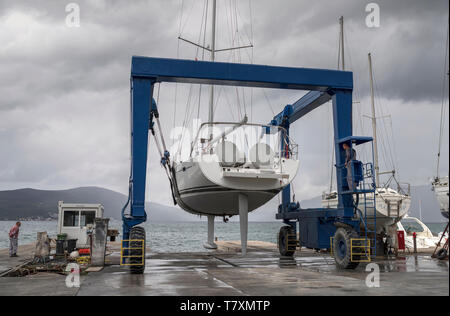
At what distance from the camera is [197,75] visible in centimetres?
1516

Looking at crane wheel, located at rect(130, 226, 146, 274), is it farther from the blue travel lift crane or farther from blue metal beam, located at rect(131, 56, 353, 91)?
blue metal beam, located at rect(131, 56, 353, 91)

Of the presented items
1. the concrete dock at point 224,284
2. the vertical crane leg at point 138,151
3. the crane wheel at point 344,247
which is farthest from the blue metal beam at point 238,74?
the concrete dock at point 224,284

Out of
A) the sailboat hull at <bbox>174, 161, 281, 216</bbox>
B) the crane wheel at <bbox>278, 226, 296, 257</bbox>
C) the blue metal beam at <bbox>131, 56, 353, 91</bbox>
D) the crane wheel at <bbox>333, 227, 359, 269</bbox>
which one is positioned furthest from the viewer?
the crane wheel at <bbox>278, 226, 296, 257</bbox>

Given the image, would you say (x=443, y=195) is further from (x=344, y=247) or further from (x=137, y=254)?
(x=344, y=247)

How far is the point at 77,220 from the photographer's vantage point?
63.1ft

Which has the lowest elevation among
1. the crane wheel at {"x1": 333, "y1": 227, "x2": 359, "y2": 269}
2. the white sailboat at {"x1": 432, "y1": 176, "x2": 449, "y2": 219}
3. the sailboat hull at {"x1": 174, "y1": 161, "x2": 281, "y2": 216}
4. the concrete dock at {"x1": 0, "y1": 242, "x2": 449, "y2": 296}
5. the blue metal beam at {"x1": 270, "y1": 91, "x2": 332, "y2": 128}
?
the concrete dock at {"x1": 0, "y1": 242, "x2": 449, "y2": 296}

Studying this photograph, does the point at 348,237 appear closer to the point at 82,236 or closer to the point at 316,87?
the point at 316,87

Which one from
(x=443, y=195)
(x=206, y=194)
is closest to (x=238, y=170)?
(x=206, y=194)

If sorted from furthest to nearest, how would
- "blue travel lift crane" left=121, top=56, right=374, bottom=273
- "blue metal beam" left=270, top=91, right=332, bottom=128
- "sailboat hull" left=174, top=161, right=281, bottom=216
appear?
1. "blue metal beam" left=270, top=91, right=332, bottom=128
2. "sailboat hull" left=174, top=161, right=281, bottom=216
3. "blue travel lift crane" left=121, top=56, right=374, bottom=273

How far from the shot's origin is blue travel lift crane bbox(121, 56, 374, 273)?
1363 cm

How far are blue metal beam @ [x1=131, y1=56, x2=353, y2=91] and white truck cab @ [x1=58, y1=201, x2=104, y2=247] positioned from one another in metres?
7.75

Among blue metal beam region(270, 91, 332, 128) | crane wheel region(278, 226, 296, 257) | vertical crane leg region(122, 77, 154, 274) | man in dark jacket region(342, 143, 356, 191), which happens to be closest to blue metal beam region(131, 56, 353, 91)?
vertical crane leg region(122, 77, 154, 274)
